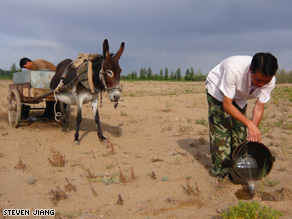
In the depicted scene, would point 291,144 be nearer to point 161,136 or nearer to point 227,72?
point 161,136

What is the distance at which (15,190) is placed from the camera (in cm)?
380

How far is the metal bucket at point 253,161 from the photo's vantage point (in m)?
3.54

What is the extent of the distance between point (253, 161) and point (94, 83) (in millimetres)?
3637

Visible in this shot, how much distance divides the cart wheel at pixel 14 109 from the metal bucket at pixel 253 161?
586cm

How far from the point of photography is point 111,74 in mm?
5195

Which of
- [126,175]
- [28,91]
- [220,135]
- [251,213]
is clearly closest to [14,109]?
[28,91]

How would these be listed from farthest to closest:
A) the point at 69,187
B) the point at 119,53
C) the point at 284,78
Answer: the point at 284,78
the point at 119,53
the point at 69,187

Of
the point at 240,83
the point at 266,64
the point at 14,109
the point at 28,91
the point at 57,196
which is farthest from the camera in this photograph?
the point at 14,109

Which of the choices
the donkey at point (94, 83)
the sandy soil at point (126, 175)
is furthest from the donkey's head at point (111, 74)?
the sandy soil at point (126, 175)

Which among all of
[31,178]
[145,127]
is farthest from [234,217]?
[145,127]

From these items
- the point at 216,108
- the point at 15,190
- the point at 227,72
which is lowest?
the point at 15,190

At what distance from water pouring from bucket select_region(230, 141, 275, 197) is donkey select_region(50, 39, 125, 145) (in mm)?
2648

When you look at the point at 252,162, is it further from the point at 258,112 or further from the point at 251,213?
the point at 251,213

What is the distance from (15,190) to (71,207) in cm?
116
